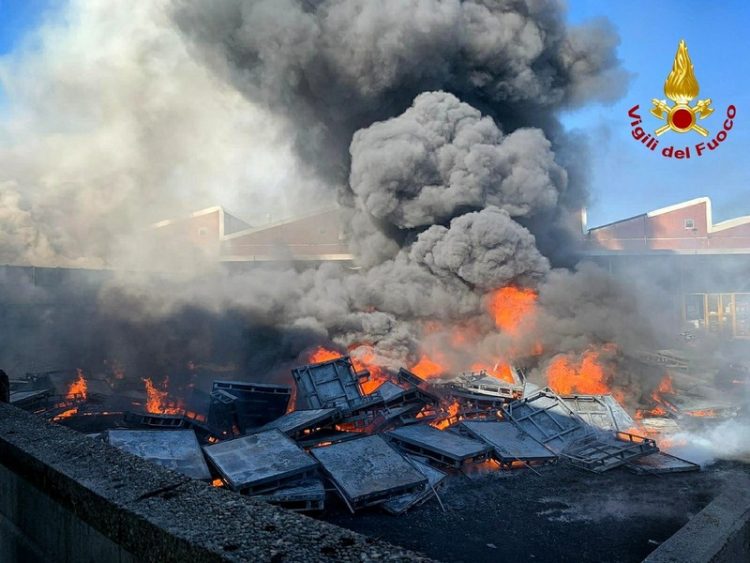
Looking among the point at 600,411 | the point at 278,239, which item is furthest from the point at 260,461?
the point at 278,239

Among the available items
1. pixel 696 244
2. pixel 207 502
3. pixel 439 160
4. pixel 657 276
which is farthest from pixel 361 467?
pixel 696 244

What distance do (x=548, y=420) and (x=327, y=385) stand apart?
15.0ft

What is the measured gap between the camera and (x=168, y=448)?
7.43 metres

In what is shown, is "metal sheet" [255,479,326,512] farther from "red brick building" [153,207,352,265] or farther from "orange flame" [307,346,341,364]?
"red brick building" [153,207,352,265]

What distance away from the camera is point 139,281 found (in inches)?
596

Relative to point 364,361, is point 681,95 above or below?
above

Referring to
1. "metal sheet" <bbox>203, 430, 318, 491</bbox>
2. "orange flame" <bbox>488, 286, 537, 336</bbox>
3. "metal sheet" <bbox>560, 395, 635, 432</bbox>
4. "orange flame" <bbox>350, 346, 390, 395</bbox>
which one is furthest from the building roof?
"metal sheet" <bbox>203, 430, 318, 491</bbox>

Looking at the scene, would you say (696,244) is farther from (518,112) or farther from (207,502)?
(207,502)

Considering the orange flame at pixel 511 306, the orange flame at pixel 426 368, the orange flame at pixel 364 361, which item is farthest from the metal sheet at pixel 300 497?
the orange flame at pixel 511 306

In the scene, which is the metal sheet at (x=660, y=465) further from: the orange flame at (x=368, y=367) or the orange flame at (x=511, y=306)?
the orange flame at (x=511, y=306)

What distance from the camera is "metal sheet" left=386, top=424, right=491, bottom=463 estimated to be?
331 inches

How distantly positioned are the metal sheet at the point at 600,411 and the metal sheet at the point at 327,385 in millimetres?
4337

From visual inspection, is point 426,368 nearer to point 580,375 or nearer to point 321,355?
point 321,355

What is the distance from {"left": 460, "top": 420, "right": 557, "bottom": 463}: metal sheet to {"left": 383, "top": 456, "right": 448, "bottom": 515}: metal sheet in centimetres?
144
